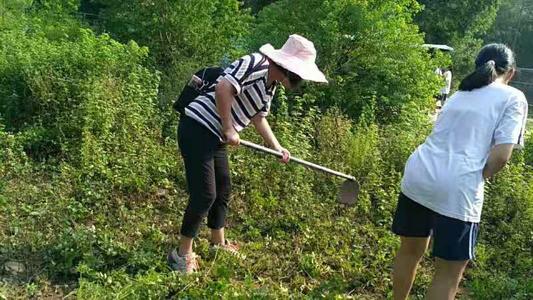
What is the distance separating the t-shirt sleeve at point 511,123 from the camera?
2738 mm

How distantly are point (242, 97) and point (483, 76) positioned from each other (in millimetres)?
1326

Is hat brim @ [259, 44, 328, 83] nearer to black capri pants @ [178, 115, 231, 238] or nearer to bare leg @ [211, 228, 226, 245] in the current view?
black capri pants @ [178, 115, 231, 238]

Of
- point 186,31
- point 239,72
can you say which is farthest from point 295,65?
point 186,31

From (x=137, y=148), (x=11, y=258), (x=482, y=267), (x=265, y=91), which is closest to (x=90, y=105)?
(x=137, y=148)

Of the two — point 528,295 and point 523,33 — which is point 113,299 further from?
point 523,33

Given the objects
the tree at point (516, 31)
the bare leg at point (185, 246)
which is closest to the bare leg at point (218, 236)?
the bare leg at point (185, 246)

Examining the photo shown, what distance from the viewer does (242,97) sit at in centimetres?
348

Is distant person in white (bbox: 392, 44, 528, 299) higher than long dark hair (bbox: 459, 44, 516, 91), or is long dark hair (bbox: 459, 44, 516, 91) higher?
long dark hair (bbox: 459, 44, 516, 91)

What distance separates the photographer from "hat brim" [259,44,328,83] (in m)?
3.29

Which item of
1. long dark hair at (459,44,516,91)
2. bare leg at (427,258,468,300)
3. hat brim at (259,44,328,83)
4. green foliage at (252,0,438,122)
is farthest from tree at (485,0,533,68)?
bare leg at (427,258,468,300)

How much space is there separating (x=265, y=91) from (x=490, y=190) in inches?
105

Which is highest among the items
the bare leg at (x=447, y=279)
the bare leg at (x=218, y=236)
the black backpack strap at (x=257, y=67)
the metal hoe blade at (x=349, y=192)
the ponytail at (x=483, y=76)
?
the ponytail at (x=483, y=76)

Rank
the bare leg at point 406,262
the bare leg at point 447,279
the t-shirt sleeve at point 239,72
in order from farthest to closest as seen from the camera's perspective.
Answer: the t-shirt sleeve at point 239,72 < the bare leg at point 406,262 < the bare leg at point 447,279

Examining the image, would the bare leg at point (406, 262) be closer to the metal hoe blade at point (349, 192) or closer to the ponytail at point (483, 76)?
the ponytail at point (483, 76)
